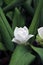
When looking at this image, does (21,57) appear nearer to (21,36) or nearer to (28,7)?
(21,36)

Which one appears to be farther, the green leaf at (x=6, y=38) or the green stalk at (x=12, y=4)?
the green stalk at (x=12, y=4)

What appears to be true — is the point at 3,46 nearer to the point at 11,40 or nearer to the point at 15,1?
the point at 11,40

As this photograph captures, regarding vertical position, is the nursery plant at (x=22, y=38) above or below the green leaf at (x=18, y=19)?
above

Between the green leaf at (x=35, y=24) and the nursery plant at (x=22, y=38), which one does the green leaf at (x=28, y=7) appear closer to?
the nursery plant at (x=22, y=38)

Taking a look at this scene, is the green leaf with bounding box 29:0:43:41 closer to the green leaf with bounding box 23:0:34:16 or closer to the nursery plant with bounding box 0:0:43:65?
the nursery plant with bounding box 0:0:43:65

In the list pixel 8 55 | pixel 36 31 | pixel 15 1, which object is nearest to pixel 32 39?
pixel 36 31

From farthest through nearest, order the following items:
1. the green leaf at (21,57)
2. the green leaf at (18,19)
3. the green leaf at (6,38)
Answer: the green leaf at (18,19) < the green leaf at (6,38) < the green leaf at (21,57)

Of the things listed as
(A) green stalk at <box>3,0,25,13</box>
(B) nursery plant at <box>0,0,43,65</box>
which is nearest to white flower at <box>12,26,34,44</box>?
(B) nursery plant at <box>0,0,43,65</box>

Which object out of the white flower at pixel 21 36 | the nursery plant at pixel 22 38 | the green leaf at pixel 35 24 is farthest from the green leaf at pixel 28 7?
the white flower at pixel 21 36

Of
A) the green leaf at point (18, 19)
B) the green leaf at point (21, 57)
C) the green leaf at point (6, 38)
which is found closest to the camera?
the green leaf at point (21, 57)

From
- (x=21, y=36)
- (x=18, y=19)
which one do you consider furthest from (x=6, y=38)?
(x=18, y=19)
